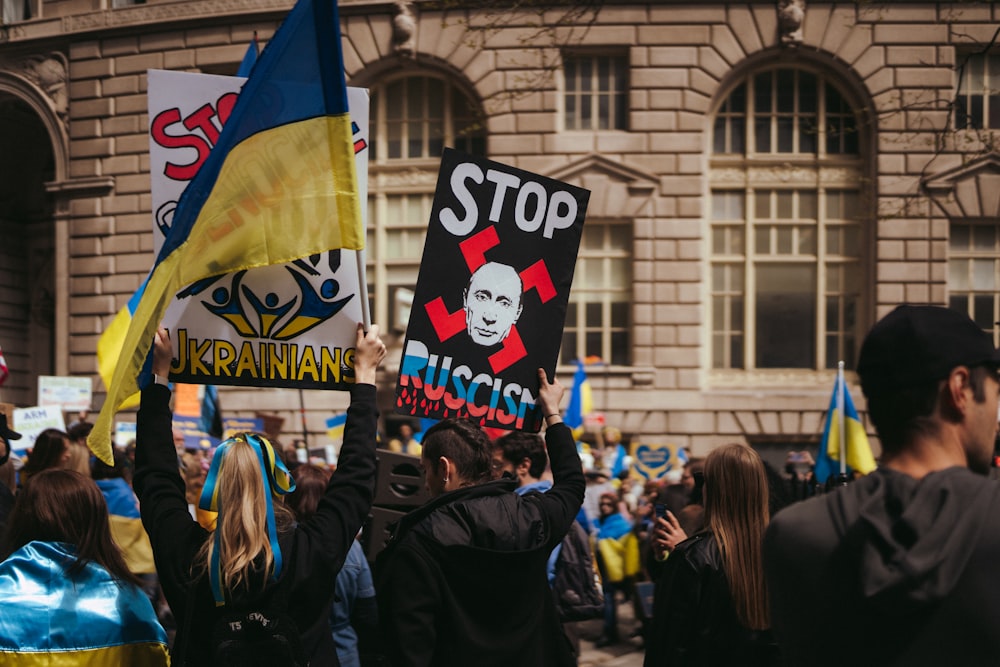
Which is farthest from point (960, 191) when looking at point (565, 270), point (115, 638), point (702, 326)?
point (115, 638)

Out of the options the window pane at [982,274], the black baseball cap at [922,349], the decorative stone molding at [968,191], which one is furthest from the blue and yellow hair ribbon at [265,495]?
the window pane at [982,274]

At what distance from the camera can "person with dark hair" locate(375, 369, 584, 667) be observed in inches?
127

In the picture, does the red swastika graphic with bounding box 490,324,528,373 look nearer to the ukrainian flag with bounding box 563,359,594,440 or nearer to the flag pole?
the flag pole

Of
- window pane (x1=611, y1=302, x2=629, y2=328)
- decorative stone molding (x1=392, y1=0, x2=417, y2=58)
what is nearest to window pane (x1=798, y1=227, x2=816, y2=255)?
window pane (x1=611, y1=302, x2=629, y2=328)

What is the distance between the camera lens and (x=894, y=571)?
167cm

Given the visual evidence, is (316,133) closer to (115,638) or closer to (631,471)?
(115,638)

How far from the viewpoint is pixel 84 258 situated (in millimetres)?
21875

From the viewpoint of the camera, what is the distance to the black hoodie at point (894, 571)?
166cm

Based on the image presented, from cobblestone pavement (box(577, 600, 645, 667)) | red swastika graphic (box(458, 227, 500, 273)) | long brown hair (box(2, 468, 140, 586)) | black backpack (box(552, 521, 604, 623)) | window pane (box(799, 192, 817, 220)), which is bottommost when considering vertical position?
cobblestone pavement (box(577, 600, 645, 667))

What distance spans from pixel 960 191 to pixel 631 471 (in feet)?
32.2

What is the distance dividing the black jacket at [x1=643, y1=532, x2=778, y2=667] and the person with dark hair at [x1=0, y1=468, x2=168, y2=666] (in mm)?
1683

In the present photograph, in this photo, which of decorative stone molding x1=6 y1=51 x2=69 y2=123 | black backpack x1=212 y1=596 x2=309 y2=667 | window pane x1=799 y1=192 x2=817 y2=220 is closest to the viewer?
black backpack x1=212 y1=596 x2=309 y2=667

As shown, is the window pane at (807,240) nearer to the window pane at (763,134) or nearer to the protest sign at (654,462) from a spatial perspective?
the window pane at (763,134)

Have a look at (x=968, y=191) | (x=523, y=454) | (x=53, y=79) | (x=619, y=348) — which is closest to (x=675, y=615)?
(x=523, y=454)
